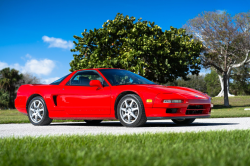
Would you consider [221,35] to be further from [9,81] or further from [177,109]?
[9,81]

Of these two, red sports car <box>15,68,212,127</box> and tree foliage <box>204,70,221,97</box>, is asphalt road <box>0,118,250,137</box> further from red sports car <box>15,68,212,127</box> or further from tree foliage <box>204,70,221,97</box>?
tree foliage <box>204,70,221,97</box>

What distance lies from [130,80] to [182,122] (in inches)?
73.9

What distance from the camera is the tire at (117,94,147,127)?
22.2ft

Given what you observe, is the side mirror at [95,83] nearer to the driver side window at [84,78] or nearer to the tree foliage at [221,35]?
the driver side window at [84,78]

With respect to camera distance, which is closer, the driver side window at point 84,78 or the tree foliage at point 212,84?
the driver side window at point 84,78

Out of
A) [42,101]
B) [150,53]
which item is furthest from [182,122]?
[150,53]

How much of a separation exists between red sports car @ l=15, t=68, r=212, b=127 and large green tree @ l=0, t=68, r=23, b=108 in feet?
123

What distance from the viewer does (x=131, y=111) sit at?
6.87 m

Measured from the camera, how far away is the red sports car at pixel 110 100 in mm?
6762

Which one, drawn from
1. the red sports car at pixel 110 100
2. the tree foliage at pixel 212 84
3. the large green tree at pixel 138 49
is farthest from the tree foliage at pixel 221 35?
the tree foliage at pixel 212 84

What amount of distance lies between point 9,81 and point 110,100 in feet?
132

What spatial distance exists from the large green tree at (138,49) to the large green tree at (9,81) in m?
19.1

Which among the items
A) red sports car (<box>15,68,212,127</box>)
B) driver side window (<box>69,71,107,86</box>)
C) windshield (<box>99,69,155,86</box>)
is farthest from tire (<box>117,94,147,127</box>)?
driver side window (<box>69,71,107,86</box>)

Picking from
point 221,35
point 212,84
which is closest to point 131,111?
point 221,35
